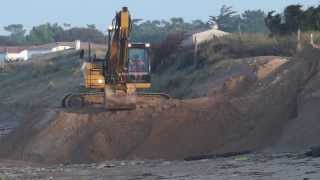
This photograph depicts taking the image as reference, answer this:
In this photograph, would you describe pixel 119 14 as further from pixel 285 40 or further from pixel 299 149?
pixel 285 40

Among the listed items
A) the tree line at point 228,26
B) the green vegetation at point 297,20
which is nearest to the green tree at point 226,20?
the tree line at point 228,26

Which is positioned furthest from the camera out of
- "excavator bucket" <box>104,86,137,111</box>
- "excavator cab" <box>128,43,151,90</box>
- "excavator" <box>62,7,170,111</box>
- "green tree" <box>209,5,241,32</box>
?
"green tree" <box>209,5,241,32</box>

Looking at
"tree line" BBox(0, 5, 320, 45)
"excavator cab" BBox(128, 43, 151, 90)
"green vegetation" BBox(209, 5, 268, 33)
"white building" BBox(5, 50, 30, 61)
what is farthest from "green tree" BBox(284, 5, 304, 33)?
"white building" BBox(5, 50, 30, 61)

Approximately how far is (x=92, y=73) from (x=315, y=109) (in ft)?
45.8

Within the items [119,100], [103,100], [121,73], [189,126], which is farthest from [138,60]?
[189,126]

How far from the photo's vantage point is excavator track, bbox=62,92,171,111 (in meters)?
35.7

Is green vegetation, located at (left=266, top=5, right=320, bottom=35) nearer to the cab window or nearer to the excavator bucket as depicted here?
the cab window

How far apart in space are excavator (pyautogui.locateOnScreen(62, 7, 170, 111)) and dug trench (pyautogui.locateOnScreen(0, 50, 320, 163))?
135 cm

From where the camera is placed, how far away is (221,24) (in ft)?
454

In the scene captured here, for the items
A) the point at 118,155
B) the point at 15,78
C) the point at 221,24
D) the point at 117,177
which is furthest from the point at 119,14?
the point at 221,24

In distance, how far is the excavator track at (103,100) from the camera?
117 feet

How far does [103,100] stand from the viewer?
3847 cm

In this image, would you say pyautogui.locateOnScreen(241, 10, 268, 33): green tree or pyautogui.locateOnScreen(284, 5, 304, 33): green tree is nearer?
pyautogui.locateOnScreen(284, 5, 304, 33): green tree

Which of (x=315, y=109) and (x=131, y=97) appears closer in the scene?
(x=315, y=109)
